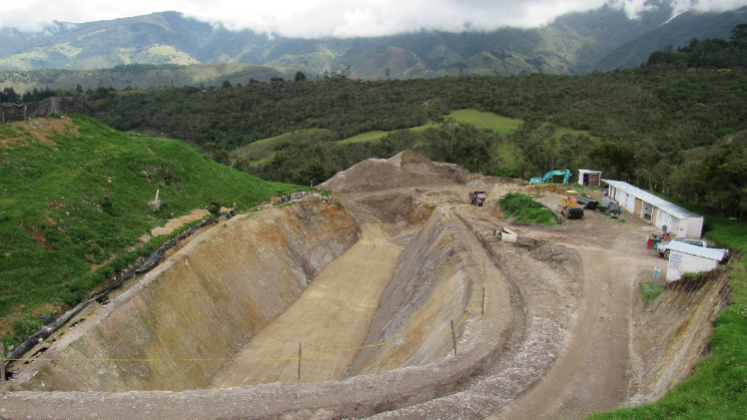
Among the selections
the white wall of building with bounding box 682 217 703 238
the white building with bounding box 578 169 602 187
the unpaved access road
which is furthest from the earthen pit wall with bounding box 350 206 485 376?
the white building with bounding box 578 169 602 187

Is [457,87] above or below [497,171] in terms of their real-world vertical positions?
above

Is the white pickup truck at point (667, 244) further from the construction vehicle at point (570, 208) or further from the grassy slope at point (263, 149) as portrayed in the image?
the grassy slope at point (263, 149)

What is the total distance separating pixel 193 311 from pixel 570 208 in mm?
29017

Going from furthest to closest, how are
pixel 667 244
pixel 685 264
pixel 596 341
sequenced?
pixel 667 244 → pixel 685 264 → pixel 596 341

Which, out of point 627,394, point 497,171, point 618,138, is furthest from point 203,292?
point 618,138

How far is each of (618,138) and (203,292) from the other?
232 ft

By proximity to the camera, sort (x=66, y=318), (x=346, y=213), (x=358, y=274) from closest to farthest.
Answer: (x=66, y=318) < (x=358, y=274) < (x=346, y=213)

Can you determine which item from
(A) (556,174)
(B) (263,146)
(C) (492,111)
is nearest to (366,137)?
(B) (263,146)

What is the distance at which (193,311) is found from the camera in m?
22.4

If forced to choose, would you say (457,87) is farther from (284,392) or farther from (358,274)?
(284,392)

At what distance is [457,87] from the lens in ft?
367

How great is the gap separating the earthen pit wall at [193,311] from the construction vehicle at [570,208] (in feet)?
68.8

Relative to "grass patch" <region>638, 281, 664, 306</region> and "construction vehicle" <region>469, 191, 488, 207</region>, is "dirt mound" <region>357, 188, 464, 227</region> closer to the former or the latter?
"construction vehicle" <region>469, 191, 488, 207</region>

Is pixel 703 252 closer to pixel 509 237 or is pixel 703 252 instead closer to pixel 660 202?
pixel 509 237
